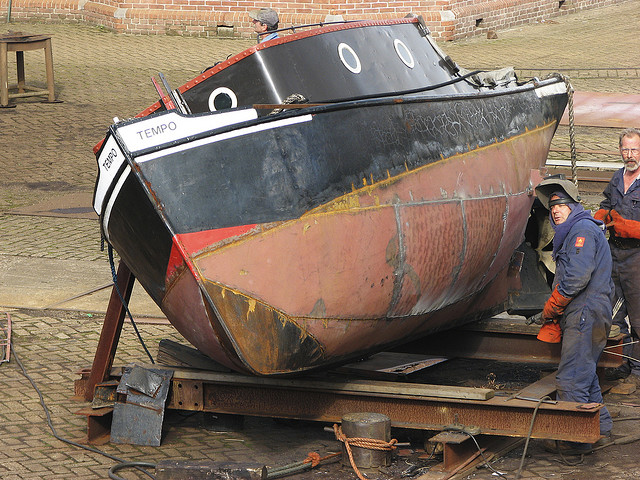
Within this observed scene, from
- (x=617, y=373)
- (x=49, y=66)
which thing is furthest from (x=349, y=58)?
(x=49, y=66)

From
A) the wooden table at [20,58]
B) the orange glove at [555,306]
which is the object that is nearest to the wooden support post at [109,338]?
the orange glove at [555,306]

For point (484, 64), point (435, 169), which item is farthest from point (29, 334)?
point (484, 64)

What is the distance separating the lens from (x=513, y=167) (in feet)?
22.4

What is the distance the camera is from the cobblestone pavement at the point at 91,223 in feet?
19.2

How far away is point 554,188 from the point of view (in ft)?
21.6

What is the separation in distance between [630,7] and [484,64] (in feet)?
30.3

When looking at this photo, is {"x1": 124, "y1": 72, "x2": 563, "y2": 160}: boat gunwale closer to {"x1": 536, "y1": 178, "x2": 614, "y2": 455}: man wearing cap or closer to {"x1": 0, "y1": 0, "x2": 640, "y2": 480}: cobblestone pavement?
{"x1": 536, "y1": 178, "x2": 614, "y2": 455}: man wearing cap

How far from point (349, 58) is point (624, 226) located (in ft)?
7.18

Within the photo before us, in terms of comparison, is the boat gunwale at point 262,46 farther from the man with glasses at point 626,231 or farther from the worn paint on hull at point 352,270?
the man with glasses at point 626,231

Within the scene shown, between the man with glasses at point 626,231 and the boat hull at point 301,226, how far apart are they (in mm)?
1315

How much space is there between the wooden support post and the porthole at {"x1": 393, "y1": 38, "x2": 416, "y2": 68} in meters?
2.19

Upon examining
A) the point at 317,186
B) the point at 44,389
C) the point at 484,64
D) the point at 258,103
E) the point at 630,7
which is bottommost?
the point at 44,389

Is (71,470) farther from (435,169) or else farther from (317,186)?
(435,169)

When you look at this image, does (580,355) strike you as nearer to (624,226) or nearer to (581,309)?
(581,309)
